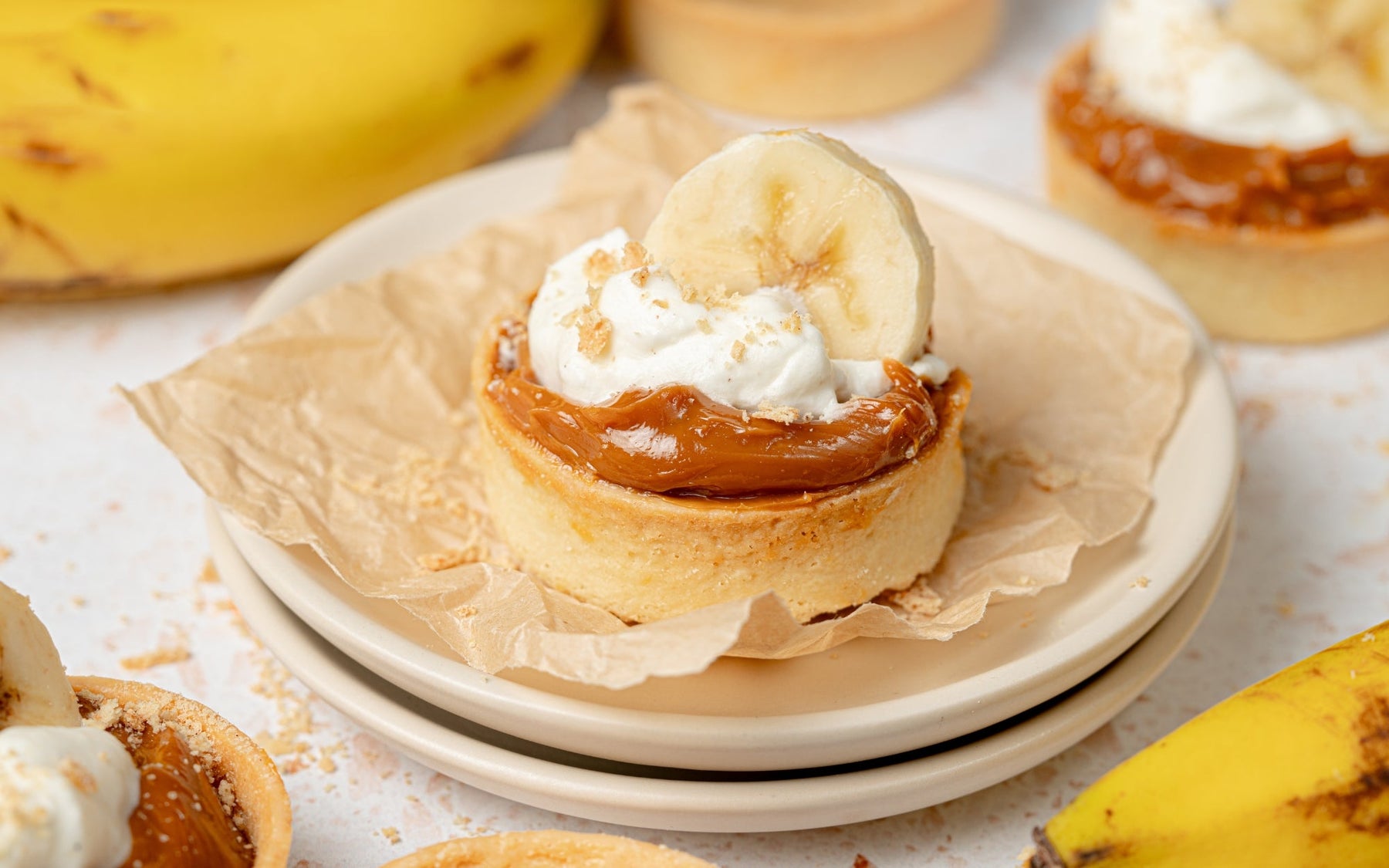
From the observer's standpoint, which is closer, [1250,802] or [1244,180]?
[1250,802]

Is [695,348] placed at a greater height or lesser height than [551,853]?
greater

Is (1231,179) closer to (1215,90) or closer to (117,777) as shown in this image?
(1215,90)

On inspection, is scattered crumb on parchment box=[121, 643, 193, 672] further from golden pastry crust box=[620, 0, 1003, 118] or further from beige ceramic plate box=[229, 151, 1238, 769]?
golden pastry crust box=[620, 0, 1003, 118]

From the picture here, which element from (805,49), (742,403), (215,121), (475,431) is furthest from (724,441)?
(805,49)

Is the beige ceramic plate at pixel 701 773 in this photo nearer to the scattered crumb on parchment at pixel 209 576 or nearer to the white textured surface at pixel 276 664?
the white textured surface at pixel 276 664

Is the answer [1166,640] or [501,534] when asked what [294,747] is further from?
[1166,640]

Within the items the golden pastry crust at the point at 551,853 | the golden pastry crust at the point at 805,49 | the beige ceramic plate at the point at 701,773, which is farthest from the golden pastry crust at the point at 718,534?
the golden pastry crust at the point at 805,49
